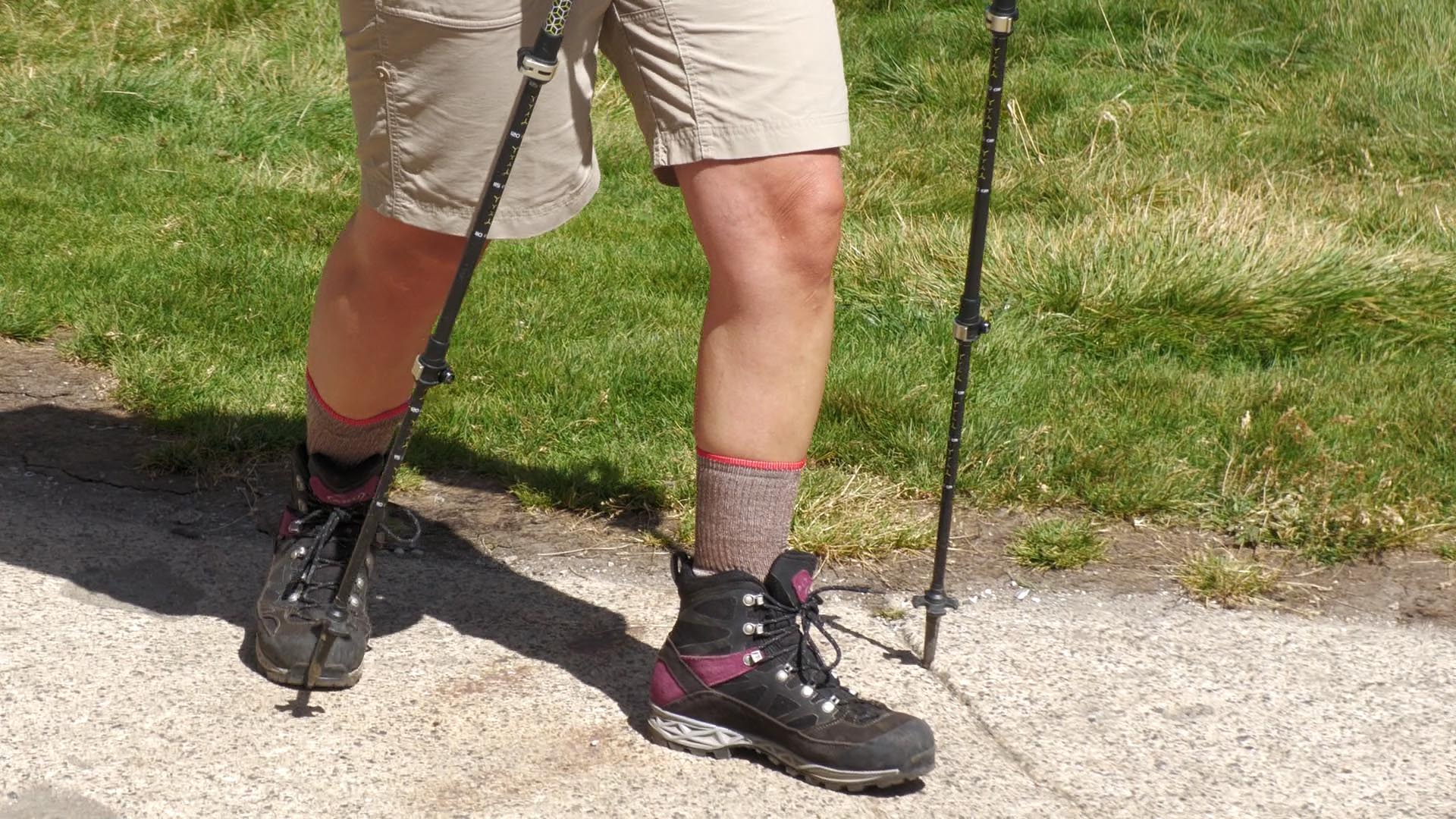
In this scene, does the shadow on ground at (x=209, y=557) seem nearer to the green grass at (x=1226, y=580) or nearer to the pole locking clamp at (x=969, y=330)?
the pole locking clamp at (x=969, y=330)

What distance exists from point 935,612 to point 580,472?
1.19 metres

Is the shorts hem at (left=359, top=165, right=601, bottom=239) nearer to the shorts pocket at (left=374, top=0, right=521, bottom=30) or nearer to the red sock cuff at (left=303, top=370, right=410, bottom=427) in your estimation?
the shorts pocket at (left=374, top=0, right=521, bottom=30)

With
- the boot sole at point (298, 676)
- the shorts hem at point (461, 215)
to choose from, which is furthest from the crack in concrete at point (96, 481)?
the shorts hem at point (461, 215)

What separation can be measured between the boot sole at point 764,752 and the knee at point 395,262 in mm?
820

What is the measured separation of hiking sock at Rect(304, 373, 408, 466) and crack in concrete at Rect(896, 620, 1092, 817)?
42.5 inches

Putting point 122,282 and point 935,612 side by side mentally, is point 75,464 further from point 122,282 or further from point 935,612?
point 935,612

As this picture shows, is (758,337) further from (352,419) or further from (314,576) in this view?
(314,576)

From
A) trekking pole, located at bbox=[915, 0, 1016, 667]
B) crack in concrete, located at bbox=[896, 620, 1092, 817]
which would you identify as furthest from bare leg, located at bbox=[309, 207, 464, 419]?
crack in concrete, located at bbox=[896, 620, 1092, 817]

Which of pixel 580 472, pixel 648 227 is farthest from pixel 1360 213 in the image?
pixel 580 472

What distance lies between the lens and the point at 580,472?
3607mm

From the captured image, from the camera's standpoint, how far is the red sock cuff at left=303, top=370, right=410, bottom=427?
2719 mm

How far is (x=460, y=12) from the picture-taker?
2223 millimetres

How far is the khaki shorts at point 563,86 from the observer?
7.40ft

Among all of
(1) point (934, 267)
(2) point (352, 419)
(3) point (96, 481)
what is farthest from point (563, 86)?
(1) point (934, 267)
